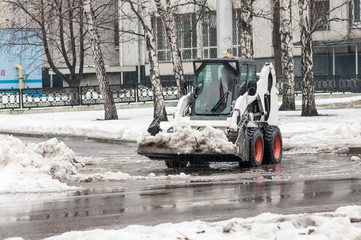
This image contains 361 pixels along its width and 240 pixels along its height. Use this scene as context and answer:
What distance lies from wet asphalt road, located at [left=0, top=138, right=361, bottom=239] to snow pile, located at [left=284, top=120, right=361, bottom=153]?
8.66 ft

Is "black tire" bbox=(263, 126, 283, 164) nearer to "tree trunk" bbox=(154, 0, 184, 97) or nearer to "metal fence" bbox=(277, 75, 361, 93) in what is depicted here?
"tree trunk" bbox=(154, 0, 184, 97)

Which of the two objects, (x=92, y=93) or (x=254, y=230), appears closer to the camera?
(x=254, y=230)

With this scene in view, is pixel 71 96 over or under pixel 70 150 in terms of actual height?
over

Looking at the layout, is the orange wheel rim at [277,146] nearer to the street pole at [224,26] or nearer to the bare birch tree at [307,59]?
the street pole at [224,26]

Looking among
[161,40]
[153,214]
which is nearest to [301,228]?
[153,214]

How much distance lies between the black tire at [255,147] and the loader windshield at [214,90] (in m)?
0.72

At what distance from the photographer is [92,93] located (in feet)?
136

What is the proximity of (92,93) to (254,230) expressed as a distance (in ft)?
114

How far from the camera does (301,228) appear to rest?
7.21 m

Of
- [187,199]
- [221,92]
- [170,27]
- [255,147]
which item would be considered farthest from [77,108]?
[187,199]

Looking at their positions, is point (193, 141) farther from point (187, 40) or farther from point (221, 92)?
point (187, 40)

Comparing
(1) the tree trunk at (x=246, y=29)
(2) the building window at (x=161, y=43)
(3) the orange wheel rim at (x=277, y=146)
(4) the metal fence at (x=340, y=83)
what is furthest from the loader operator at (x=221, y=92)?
(2) the building window at (x=161, y=43)

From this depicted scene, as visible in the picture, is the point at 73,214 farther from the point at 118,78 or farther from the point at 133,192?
the point at 118,78

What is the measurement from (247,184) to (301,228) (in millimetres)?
4366
